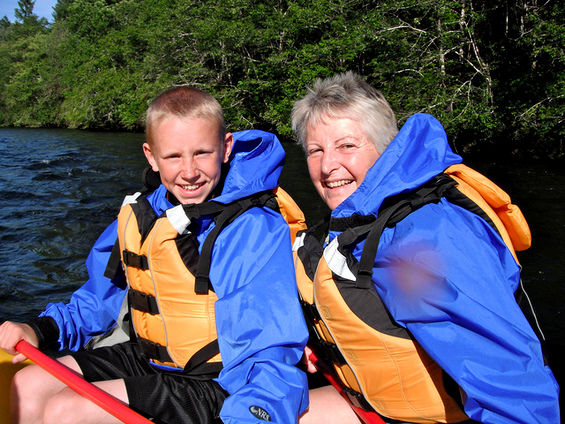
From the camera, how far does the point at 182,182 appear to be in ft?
6.60

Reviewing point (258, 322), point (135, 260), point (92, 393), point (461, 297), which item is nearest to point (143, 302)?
point (135, 260)

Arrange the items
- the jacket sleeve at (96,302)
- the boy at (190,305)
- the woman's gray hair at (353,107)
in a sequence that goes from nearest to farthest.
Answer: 1. the boy at (190,305)
2. the woman's gray hair at (353,107)
3. the jacket sleeve at (96,302)

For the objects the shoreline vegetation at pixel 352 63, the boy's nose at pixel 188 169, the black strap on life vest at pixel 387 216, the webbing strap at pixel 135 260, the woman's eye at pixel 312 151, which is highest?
the shoreline vegetation at pixel 352 63

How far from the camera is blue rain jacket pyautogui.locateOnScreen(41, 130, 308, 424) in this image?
155cm

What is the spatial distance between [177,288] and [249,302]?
37cm

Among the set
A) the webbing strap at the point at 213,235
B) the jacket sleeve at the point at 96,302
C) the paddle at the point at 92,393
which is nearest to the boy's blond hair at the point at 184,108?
the webbing strap at the point at 213,235

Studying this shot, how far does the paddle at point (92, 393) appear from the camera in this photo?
1480mm

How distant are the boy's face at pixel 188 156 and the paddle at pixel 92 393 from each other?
0.83 metres

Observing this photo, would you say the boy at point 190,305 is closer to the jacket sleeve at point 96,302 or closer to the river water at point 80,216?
the jacket sleeve at point 96,302

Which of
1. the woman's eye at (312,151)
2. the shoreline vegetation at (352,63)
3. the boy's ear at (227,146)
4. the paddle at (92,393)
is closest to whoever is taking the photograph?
the paddle at (92,393)

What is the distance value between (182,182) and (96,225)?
435 cm

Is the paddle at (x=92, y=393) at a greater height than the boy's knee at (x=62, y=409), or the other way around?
the paddle at (x=92, y=393)

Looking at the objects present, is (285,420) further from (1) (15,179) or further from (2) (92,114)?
(2) (92,114)

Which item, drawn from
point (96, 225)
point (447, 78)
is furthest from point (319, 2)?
point (96, 225)
